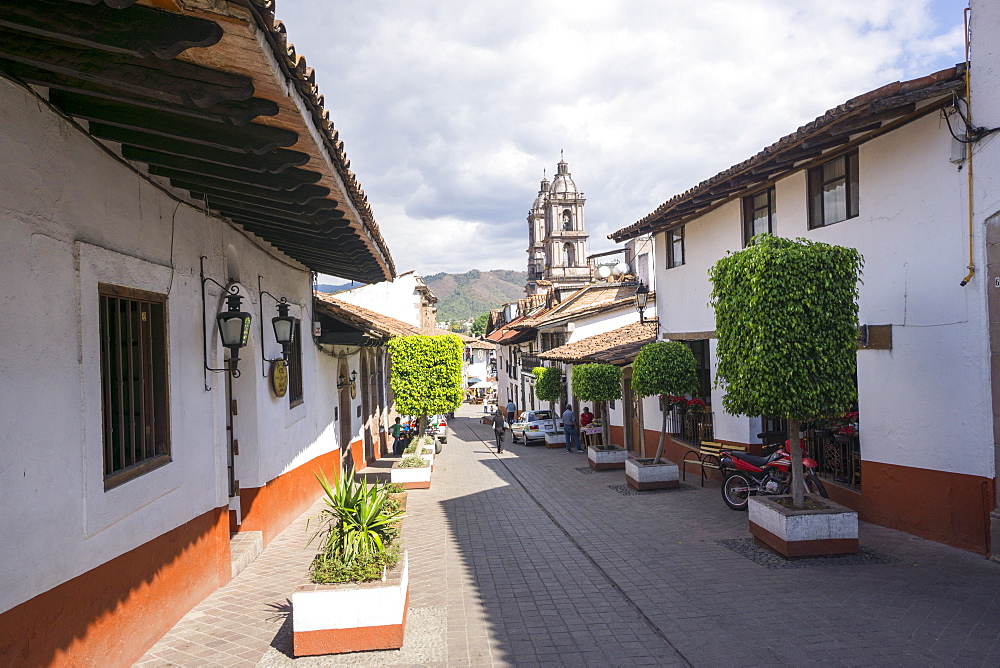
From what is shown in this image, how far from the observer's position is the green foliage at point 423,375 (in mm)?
15781

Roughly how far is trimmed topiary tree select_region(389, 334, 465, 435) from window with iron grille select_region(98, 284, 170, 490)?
950 cm

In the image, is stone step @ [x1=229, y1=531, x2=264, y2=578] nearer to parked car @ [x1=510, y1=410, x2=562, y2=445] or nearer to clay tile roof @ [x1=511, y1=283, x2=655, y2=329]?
parked car @ [x1=510, y1=410, x2=562, y2=445]

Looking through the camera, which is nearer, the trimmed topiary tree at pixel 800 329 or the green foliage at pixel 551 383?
the trimmed topiary tree at pixel 800 329

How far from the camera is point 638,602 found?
659 cm

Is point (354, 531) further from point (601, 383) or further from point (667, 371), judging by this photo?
point (601, 383)

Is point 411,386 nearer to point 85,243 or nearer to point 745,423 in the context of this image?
point 745,423

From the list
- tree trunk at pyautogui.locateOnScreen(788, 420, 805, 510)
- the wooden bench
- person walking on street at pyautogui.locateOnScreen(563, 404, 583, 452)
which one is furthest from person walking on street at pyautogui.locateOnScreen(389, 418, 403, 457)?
tree trunk at pyautogui.locateOnScreen(788, 420, 805, 510)

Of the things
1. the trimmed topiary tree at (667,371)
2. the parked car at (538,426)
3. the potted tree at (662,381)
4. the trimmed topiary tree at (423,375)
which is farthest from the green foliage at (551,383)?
the trimmed topiary tree at (667,371)

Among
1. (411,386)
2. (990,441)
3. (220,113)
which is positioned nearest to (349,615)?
(220,113)

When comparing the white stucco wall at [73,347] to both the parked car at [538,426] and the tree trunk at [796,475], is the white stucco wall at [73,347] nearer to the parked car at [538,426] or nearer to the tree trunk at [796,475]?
the tree trunk at [796,475]

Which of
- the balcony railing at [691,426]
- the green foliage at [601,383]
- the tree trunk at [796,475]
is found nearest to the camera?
the tree trunk at [796,475]

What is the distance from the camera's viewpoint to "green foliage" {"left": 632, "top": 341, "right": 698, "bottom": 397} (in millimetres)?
12328

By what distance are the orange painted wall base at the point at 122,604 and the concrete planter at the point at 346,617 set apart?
1.25 meters

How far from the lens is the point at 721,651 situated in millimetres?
5348
